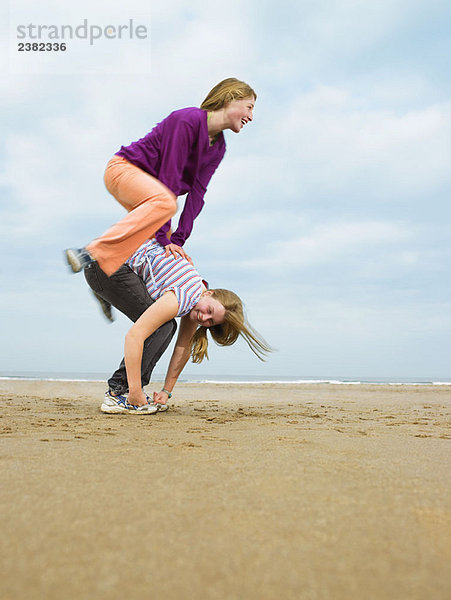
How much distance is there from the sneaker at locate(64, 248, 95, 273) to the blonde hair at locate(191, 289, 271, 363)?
93cm

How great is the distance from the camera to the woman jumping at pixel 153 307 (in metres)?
3.10

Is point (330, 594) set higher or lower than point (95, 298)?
lower

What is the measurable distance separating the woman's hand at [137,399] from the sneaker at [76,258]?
0.89m

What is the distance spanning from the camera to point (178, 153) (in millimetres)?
3150

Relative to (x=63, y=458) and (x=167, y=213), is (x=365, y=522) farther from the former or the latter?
(x=167, y=213)

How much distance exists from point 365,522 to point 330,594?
295 mm

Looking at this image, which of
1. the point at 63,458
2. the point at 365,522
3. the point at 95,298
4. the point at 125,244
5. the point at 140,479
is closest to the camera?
the point at 365,522

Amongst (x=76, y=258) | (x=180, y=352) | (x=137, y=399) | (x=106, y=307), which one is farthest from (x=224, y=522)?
(x=106, y=307)

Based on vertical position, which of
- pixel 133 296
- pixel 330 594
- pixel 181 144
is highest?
pixel 181 144

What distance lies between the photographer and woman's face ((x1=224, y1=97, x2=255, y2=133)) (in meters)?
3.26

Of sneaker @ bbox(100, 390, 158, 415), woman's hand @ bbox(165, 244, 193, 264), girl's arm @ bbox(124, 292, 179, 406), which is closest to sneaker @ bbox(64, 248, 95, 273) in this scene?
girl's arm @ bbox(124, 292, 179, 406)

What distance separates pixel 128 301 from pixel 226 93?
158 centimetres

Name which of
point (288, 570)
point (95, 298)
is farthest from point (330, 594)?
point (95, 298)

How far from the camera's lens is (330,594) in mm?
676
